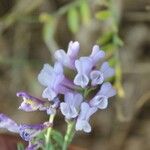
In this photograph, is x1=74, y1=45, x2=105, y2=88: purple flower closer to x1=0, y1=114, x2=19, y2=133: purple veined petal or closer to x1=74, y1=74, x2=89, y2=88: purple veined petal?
x1=74, y1=74, x2=89, y2=88: purple veined petal

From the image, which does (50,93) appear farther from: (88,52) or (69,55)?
(88,52)

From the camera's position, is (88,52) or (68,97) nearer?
(68,97)

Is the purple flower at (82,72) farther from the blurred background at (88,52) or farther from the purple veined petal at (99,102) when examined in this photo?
the blurred background at (88,52)

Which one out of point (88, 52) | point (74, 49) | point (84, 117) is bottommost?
point (84, 117)

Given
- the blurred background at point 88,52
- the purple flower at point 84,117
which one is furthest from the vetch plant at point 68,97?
→ the blurred background at point 88,52

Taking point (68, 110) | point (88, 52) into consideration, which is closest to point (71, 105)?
point (68, 110)
